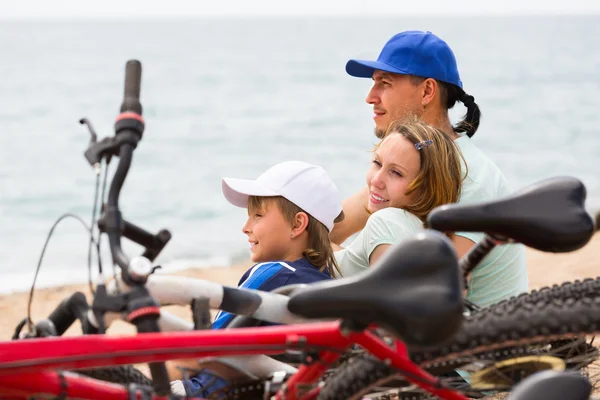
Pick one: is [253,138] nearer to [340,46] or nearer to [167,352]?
[167,352]

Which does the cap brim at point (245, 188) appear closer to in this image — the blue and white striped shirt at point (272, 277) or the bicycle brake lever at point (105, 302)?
the blue and white striped shirt at point (272, 277)

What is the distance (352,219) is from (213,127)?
62.8 feet

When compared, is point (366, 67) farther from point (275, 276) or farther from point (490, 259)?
point (275, 276)

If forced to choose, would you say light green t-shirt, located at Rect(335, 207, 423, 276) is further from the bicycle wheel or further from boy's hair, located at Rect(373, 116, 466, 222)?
the bicycle wheel

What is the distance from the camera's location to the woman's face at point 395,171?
324 centimetres

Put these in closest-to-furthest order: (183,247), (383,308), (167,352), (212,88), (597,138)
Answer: (383,308) → (167,352) → (183,247) → (597,138) → (212,88)

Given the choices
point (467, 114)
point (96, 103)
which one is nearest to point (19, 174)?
point (96, 103)

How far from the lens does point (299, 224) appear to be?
125 inches

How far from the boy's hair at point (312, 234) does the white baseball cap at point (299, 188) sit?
0.02 meters

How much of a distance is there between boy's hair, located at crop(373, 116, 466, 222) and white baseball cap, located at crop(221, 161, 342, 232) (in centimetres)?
25

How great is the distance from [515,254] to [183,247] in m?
8.13

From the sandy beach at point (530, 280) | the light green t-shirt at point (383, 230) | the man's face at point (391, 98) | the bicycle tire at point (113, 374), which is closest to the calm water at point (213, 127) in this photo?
the sandy beach at point (530, 280)

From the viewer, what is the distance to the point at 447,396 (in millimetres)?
1993

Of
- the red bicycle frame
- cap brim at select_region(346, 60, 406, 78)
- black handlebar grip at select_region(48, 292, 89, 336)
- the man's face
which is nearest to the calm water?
cap brim at select_region(346, 60, 406, 78)
